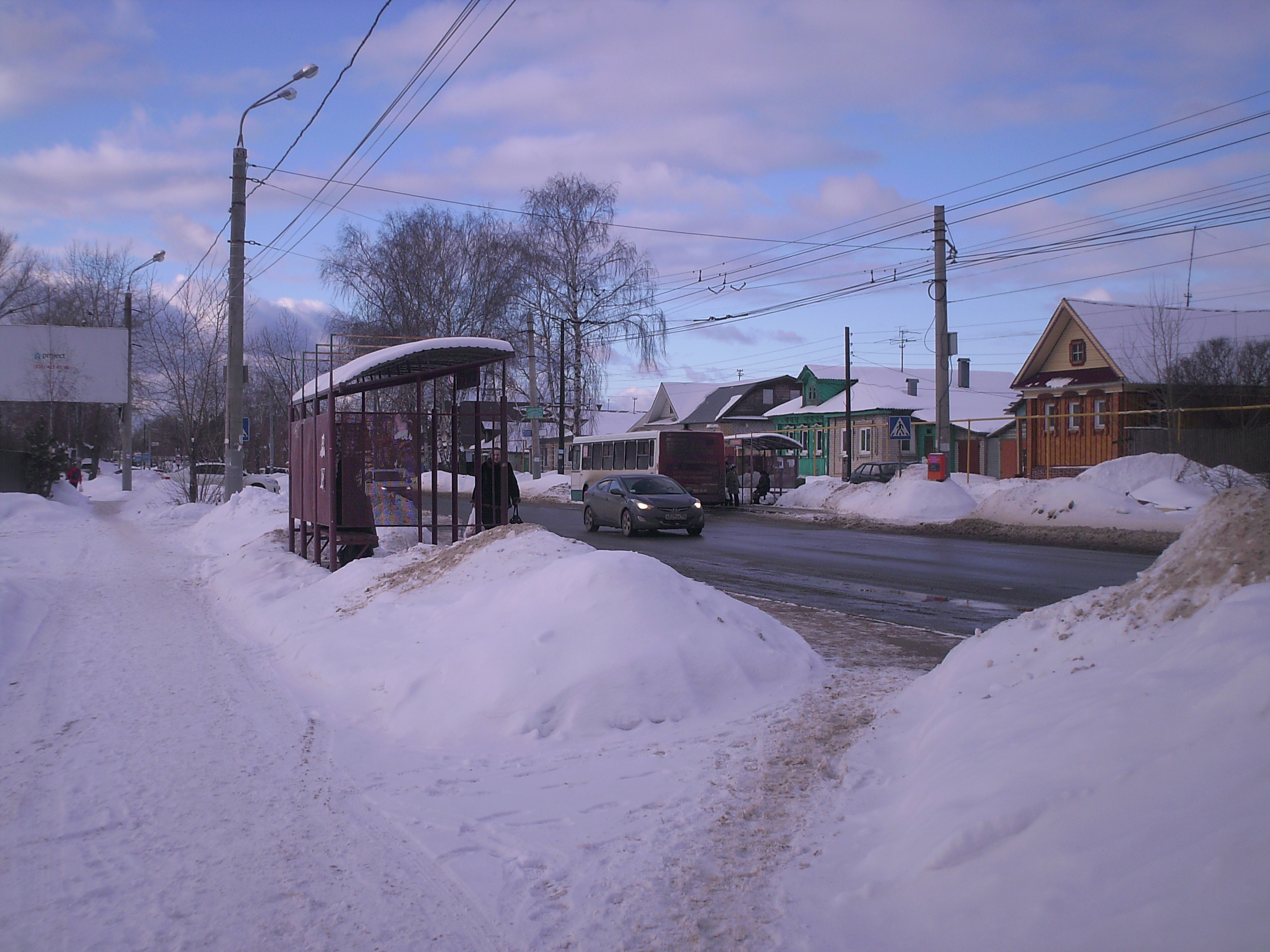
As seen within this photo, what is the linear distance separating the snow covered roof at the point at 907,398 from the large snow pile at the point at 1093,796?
46.1 m

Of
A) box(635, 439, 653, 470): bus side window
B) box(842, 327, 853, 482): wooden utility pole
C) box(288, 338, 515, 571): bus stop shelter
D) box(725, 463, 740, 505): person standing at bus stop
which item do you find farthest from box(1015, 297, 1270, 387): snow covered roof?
box(288, 338, 515, 571): bus stop shelter

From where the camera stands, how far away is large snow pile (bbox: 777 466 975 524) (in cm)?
2486

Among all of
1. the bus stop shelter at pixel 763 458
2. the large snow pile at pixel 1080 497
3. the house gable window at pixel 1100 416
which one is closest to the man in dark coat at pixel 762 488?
the bus stop shelter at pixel 763 458

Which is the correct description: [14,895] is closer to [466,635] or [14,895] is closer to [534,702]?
[534,702]

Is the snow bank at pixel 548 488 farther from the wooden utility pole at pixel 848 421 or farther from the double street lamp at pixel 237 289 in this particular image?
the double street lamp at pixel 237 289

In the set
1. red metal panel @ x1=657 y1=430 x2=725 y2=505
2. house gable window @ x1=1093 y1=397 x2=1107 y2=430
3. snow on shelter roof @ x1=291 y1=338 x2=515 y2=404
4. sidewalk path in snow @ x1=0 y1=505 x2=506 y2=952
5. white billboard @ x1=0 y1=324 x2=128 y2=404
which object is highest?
white billboard @ x1=0 y1=324 x2=128 y2=404

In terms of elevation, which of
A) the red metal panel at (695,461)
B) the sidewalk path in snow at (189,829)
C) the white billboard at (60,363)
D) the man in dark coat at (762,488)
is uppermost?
the white billboard at (60,363)

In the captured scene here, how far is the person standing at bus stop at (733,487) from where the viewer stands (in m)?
33.4

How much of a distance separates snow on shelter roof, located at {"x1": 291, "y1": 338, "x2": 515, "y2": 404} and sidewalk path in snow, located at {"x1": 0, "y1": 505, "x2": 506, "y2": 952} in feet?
14.6

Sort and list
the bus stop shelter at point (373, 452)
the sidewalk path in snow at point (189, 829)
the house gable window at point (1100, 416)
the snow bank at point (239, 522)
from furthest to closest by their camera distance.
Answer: the house gable window at point (1100, 416), the snow bank at point (239, 522), the bus stop shelter at point (373, 452), the sidewalk path in snow at point (189, 829)

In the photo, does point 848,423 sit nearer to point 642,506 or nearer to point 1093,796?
point 642,506

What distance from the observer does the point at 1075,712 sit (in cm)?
371

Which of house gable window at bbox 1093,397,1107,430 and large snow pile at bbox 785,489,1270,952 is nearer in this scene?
large snow pile at bbox 785,489,1270,952

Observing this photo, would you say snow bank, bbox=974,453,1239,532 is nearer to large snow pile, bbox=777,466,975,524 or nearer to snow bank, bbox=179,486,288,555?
large snow pile, bbox=777,466,975,524
